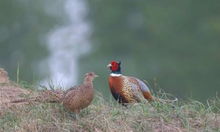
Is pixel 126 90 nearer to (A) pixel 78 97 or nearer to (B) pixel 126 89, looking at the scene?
(B) pixel 126 89

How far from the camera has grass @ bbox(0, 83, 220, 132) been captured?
10484 mm

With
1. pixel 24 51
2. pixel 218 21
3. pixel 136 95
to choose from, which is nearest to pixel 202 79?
pixel 218 21

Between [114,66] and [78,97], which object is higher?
[114,66]

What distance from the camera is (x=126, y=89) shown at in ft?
39.8

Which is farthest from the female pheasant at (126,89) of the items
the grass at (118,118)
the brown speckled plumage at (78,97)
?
the brown speckled plumage at (78,97)

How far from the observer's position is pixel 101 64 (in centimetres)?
2088

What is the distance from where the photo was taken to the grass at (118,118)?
10.5 meters

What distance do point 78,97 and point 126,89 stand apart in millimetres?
1642

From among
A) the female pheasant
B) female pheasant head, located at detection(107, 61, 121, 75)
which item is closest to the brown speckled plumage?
the female pheasant

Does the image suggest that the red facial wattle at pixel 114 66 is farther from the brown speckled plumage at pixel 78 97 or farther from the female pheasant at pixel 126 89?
the brown speckled plumage at pixel 78 97

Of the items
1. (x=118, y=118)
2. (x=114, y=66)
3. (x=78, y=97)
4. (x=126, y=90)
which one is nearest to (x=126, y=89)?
(x=126, y=90)

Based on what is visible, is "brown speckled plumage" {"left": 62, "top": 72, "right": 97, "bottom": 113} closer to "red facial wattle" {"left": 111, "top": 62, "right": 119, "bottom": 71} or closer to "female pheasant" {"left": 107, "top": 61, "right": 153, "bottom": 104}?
"female pheasant" {"left": 107, "top": 61, "right": 153, "bottom": 104}

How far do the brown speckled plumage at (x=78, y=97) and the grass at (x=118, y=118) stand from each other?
0.29 ft

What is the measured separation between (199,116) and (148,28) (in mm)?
11710
